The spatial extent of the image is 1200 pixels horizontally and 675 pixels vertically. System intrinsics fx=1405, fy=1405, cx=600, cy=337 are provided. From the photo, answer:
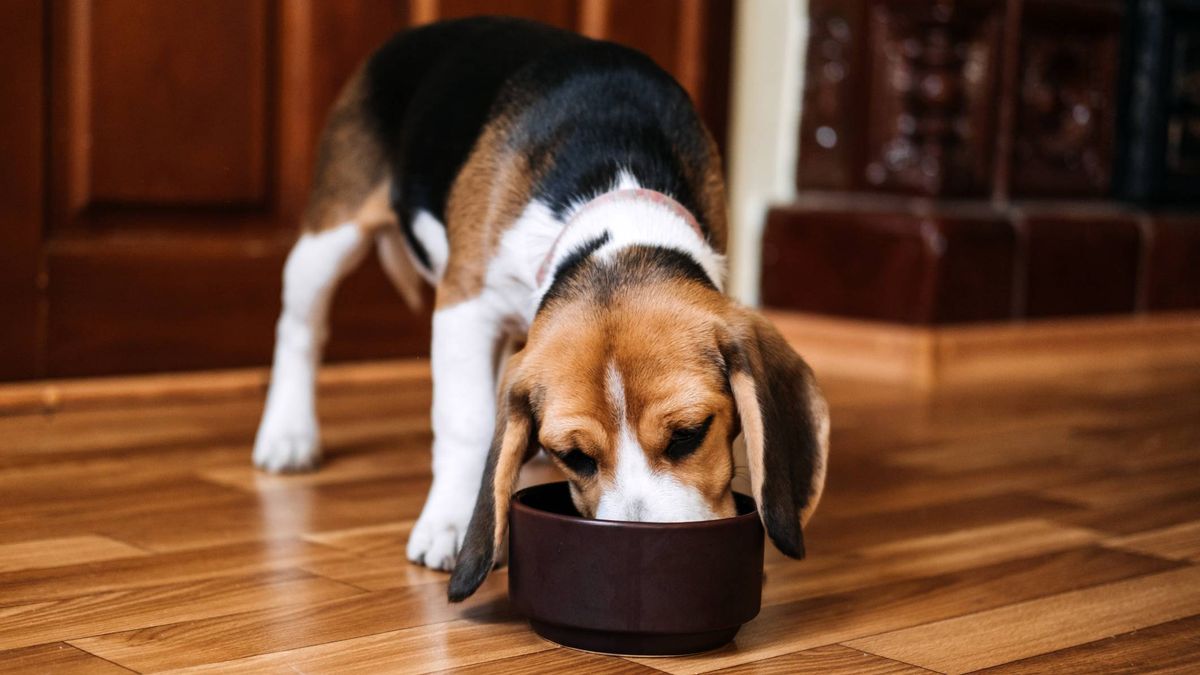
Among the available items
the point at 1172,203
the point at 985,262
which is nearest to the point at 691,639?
the point at 985,262

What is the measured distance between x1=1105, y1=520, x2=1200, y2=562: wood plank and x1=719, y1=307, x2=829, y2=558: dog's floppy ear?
3.13 ft

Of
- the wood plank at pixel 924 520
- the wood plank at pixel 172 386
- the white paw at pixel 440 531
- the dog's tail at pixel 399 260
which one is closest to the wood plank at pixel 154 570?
the white paw at pixel 440 531

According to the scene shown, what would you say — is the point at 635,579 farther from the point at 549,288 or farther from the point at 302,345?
the point at 302,345

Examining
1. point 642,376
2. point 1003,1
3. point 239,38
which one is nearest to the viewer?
point 642,376

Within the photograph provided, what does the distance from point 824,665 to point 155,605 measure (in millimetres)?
937

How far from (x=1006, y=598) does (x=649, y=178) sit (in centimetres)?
87

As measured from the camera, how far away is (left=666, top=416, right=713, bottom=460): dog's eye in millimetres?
1793

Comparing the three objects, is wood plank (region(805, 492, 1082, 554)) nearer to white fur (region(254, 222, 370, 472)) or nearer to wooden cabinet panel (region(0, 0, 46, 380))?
white fur (region(254, 222, 370, 472))

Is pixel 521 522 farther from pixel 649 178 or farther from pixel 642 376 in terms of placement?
pixel 649 178

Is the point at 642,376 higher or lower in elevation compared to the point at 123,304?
higher

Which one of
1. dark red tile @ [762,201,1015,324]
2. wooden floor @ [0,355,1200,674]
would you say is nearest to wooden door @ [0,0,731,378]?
wooden floor @ [0,355,1200,674]

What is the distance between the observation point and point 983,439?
374cm

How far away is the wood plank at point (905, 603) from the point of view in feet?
6.22

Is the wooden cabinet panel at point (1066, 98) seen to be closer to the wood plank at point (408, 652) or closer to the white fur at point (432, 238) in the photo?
the white fur at point (432, 238)
